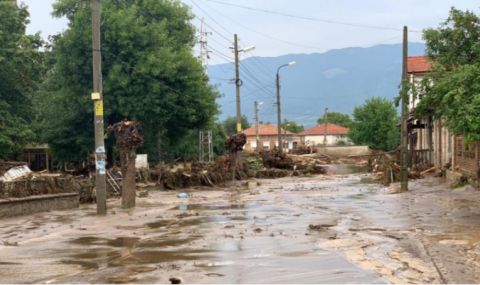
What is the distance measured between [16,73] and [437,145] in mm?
23616

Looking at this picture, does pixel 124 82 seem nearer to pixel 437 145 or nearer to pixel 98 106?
pixel 437 145

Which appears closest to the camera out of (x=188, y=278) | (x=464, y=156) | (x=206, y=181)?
(x=188, y=278)

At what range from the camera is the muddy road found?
8.33 metres

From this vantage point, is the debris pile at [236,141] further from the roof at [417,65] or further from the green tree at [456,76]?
the roof at [417,65]

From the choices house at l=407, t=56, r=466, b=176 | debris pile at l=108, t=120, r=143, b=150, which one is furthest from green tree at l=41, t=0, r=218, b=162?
debris pile at l=108, t=120, r=143, b=150

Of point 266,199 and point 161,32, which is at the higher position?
point 161,32

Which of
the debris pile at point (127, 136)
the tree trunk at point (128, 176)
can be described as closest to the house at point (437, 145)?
the debris pile at point (127, 136)

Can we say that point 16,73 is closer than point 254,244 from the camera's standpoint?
No

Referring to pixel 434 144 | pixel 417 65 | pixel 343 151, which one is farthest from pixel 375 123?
pixel 434 144

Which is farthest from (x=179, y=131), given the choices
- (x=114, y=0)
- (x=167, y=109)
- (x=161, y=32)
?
(x=114, y=0)

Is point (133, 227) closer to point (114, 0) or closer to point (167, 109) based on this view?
point (167, 109)

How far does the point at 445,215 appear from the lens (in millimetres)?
15148

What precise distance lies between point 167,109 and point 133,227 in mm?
23161

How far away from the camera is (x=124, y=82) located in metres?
35.2
